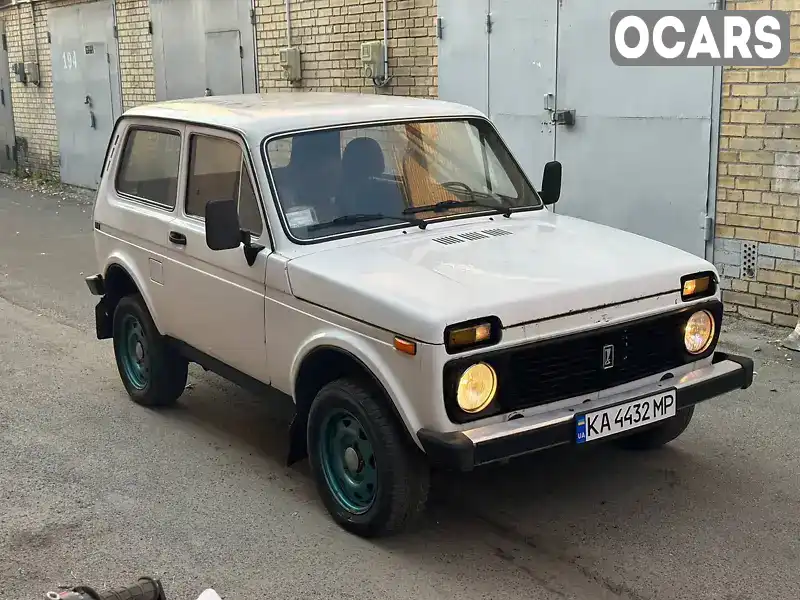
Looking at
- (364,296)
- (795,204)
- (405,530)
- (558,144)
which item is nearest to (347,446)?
(405,530)

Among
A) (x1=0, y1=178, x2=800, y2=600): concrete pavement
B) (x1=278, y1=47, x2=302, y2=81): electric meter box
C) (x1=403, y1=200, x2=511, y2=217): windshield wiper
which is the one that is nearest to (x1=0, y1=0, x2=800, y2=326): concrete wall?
(x1=278, y1=47, x2=302, y2=81): electric meter box

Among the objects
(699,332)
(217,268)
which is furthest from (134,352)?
(699,332)

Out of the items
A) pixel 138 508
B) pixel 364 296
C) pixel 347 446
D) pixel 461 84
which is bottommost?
pixel 138 508

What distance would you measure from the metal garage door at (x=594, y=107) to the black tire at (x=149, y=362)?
4.37 meters

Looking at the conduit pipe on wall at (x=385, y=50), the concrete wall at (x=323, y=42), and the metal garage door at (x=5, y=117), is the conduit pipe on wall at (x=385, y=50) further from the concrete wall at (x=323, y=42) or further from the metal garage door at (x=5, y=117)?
the metal garage door at (x=5, y=117)

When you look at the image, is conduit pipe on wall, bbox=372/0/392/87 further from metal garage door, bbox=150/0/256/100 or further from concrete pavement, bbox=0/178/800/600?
concrete pavement, bbox=0/178/800/600

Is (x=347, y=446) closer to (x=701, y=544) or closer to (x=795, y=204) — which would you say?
(x=701, y=544)

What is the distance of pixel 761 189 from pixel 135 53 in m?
11.7

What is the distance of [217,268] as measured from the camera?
527cm

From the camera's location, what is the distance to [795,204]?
7.55m

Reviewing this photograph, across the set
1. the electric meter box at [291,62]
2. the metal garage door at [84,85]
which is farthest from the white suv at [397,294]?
the metal garage door at [84,85]

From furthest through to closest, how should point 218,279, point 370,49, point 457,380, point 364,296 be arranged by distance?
point 370,49
point 218,279
point 364,296
point 457,380

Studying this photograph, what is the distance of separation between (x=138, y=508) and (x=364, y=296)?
1.71m

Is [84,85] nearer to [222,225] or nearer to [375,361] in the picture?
[222,225]
